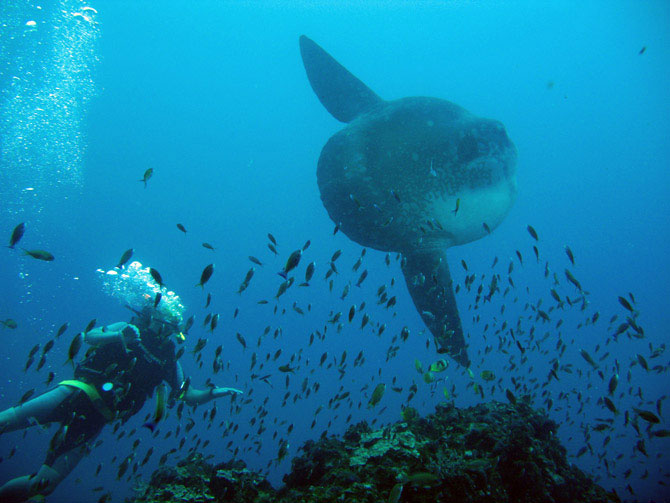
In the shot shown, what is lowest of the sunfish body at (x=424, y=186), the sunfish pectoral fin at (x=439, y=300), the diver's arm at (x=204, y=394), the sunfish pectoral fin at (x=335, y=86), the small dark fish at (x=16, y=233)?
the diver's arm at (x=204, y=394)

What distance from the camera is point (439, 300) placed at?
240 inches

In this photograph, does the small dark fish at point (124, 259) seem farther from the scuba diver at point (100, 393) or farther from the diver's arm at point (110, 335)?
the diver's arm at point (110, 335)

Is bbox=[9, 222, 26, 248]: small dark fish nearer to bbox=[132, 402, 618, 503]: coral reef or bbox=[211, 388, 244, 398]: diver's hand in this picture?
bbox=[132, 402, 618, 503]: coral reef

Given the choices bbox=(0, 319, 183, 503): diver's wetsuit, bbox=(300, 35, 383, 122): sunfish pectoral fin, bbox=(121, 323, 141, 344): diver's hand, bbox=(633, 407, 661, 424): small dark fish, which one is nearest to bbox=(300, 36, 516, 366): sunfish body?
bbox=(300, 35, 383, 122): sunfish pectoral fin

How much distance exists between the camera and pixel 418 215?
231 inches

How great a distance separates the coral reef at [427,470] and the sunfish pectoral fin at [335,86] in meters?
6.73

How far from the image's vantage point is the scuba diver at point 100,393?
5301mm

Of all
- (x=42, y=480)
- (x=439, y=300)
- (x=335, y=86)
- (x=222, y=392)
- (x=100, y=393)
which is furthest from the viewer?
(x=335, y=86)

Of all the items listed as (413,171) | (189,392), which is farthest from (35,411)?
(413,171)

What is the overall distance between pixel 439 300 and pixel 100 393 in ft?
19.7

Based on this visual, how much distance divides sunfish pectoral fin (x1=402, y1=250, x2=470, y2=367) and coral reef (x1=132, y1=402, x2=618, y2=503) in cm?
131

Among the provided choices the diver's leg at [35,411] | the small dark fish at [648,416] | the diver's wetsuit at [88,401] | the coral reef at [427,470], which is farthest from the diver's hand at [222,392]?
the small dark fish at [648,416]

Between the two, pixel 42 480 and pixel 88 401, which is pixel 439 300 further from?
pixel 42 480

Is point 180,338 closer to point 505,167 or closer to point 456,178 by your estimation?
point 456,178
